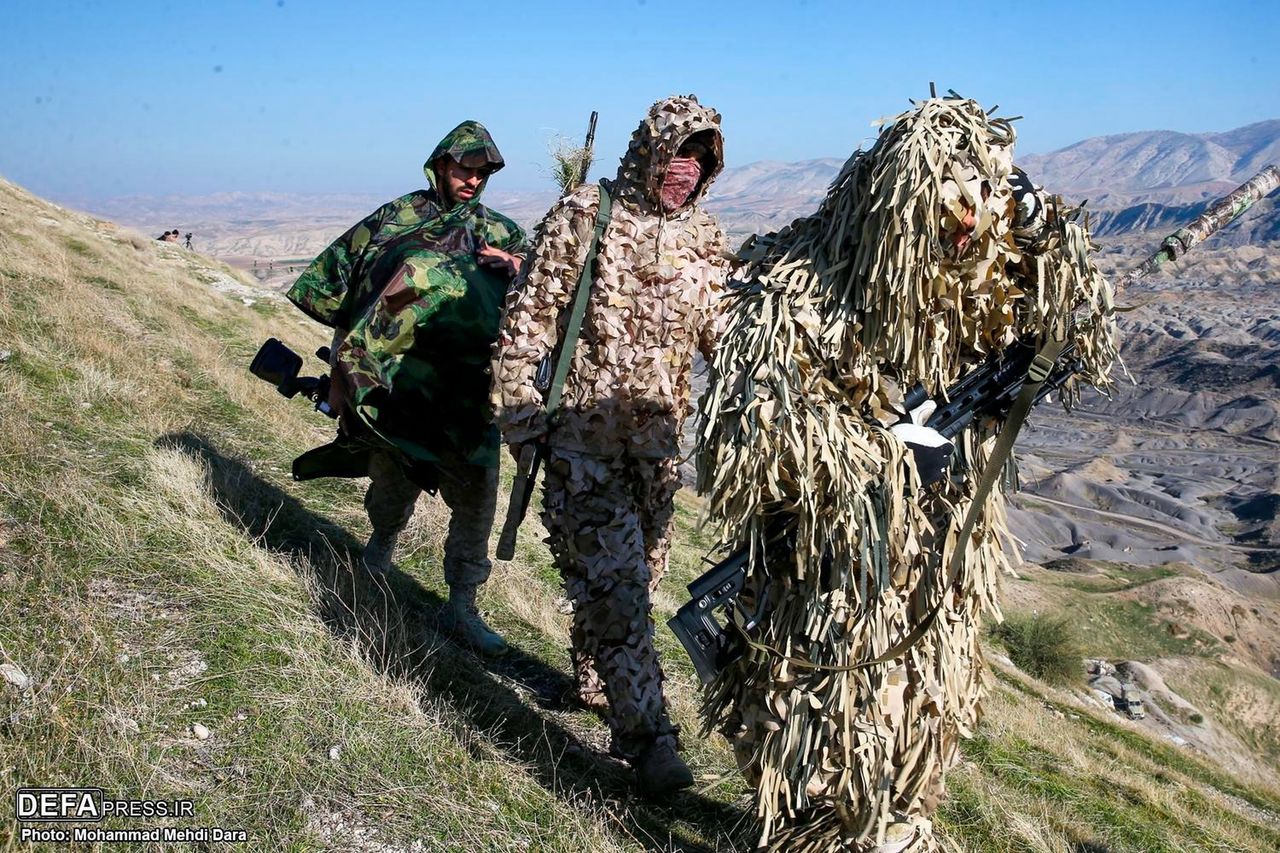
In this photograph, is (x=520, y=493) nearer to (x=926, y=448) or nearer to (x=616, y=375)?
(x=616, y=375)

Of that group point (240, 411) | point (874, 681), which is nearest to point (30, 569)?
point (874, 681)

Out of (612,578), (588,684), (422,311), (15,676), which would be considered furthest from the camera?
(422,311)

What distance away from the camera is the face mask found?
350cm

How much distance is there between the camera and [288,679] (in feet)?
11.0

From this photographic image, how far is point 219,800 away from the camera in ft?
8.99

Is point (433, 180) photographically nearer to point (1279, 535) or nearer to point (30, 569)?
point (30, 569)

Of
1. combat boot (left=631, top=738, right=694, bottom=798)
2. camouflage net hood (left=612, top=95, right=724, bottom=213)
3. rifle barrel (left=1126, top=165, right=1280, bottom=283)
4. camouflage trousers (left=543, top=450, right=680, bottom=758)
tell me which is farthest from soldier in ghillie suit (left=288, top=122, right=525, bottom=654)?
rifle barrel (left=1126, top=165, right=1280, bottom=283)

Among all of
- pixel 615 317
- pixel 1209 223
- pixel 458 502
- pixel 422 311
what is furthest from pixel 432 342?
pixel 1209 223

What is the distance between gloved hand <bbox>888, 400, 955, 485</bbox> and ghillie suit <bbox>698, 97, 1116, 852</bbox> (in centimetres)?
4

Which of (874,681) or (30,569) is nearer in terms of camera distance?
(874,681)

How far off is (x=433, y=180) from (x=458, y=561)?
70.6 inches

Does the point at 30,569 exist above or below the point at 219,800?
above

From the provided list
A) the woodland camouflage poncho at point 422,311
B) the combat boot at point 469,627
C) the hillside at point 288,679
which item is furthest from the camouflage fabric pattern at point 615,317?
the combat boot at point 469,627

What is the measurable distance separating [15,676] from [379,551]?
191cm
